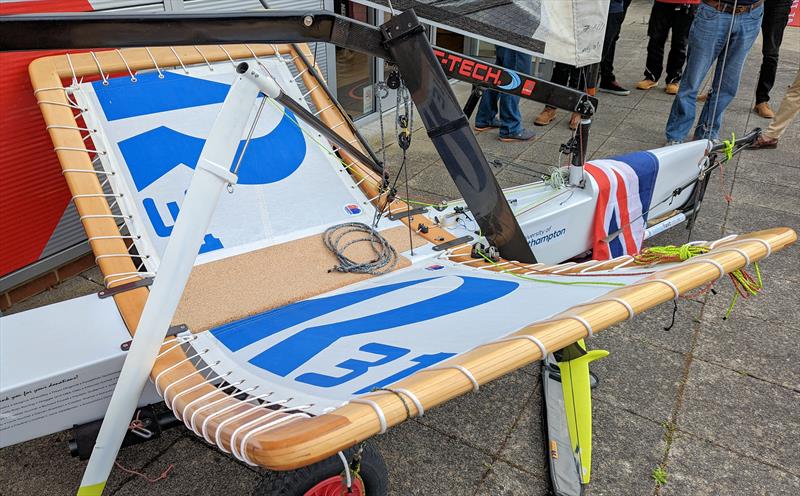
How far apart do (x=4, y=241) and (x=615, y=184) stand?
3.11 metres

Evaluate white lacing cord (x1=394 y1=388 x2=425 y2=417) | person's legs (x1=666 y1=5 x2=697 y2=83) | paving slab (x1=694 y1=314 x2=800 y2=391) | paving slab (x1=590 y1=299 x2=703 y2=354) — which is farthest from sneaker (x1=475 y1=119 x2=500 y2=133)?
white lacing cord (x1=394 y1=388 x2=425 y2=417)

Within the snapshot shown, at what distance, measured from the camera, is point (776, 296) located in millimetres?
3025

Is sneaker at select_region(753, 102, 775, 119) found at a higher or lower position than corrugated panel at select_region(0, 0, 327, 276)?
lower

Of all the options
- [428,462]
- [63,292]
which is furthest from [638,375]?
[63,292]

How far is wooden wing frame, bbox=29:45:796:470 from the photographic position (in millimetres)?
908

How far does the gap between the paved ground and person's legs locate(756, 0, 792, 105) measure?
3073 mm

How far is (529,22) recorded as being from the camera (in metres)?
1.87

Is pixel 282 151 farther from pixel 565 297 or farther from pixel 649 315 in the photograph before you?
pixel 649 315

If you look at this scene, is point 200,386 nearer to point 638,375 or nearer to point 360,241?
Answer: point 360,241

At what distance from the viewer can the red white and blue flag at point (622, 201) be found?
113 inches

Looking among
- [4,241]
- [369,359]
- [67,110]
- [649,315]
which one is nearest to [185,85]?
[67,110]

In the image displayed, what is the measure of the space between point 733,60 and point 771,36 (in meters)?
1.26

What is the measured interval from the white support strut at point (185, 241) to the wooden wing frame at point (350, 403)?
0.11m

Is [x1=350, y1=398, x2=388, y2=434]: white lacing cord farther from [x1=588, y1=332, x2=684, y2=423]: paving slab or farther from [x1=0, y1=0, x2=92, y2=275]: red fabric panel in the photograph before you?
[x1=0, y1=0, x2=92, y2=275]: red fabric panel
